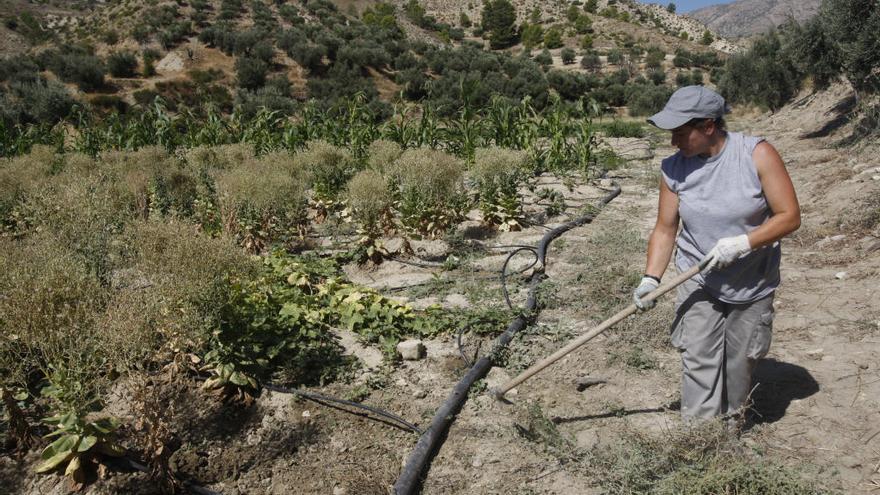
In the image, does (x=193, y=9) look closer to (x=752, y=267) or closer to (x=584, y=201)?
(x=584, y=201)

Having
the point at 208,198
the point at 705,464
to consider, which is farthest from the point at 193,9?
the point at 705,464

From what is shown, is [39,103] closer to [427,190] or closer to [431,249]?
[427,190]

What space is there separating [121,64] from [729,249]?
109ft

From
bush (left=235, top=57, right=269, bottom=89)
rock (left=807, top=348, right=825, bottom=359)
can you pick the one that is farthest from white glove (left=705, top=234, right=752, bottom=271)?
bush (left=235, top=57, right=269, bottom=89)

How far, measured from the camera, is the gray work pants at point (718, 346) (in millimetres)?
2617

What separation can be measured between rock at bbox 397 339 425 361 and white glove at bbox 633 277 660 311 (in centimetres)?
163

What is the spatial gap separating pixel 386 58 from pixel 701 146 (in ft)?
113

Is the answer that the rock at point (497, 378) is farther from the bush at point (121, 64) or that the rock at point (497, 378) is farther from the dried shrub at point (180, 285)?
the bush at point (121, 64)

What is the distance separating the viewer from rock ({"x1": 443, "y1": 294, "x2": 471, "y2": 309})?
4.75m

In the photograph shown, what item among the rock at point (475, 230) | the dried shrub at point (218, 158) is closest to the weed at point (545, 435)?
the rock at point (475, 230)

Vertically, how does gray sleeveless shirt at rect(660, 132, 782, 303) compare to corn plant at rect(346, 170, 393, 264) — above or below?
above

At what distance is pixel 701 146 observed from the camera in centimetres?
252

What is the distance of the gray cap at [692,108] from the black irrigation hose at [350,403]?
206 centimetres

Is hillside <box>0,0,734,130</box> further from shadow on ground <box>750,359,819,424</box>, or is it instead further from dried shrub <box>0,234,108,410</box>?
dried shrub <box>0,234,108,410</box>
